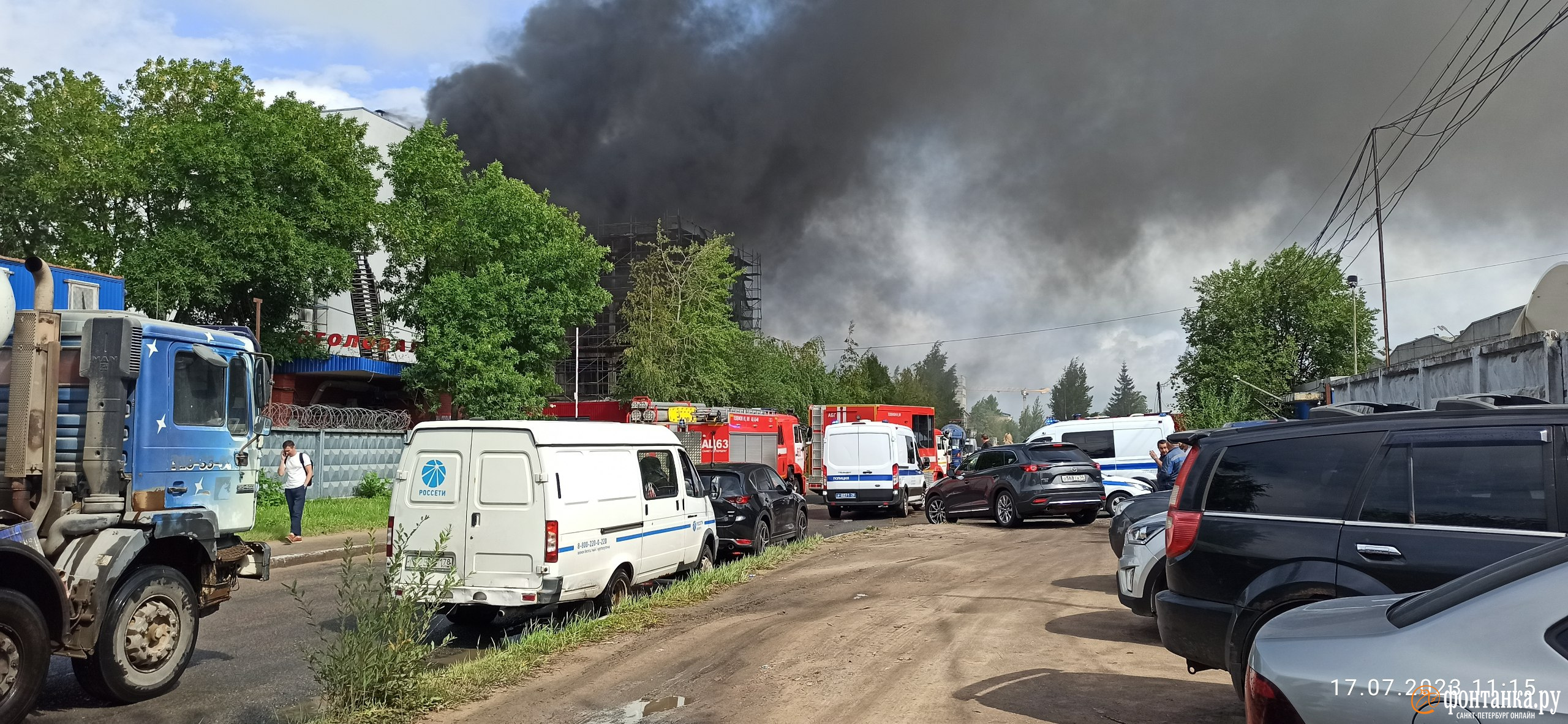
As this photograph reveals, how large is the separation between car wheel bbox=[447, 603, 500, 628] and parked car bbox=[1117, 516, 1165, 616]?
18.5 feet

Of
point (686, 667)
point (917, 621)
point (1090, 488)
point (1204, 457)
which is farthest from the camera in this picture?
point (1090, 488)

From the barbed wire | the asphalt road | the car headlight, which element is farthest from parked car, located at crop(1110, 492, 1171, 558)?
the barbed wire

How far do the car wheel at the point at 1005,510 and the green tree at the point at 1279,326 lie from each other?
36.0 meters

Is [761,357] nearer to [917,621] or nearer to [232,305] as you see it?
[232,305]

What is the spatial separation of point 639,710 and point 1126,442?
65.1 ft

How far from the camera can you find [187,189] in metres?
28.2

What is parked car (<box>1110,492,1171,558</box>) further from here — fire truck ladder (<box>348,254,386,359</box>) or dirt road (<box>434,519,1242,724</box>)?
fire truck ladder (<box>348,254,386,359</box>)

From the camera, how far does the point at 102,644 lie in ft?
21.9

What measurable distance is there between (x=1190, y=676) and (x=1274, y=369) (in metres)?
53.6

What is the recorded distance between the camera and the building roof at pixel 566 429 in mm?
9125

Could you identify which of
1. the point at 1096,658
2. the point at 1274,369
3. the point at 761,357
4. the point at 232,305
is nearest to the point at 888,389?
the point at 761,357

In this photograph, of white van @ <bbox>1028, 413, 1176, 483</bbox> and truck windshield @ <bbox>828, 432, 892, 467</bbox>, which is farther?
truck windshield @ <bbox>828, 432, 892, 467</bbox>

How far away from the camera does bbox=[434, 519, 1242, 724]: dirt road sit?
600 cm

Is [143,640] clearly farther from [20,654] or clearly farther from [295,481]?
[295,481]
